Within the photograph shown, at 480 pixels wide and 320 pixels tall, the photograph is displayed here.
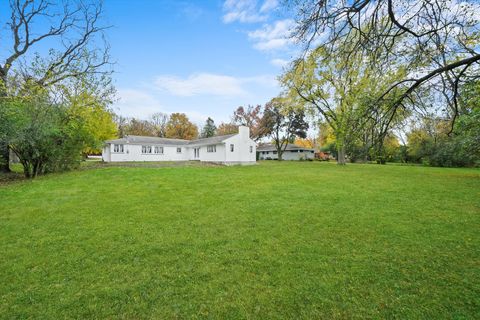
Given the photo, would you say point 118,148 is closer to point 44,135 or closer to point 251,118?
point 44,135

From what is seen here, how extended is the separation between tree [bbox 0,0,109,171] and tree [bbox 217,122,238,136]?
114ft

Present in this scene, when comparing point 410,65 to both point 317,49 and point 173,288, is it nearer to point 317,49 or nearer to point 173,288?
point 317,49

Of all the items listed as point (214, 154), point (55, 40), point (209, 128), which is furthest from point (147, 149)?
point (209, 128)

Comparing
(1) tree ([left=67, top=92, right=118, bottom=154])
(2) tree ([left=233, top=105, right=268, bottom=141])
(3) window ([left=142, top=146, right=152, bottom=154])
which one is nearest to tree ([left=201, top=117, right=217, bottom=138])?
(2) tree ([left=233, top=105, right=268, bottom=141])

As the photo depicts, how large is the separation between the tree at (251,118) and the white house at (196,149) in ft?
46.0

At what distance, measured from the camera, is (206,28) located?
10.3 metres

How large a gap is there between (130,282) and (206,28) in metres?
11.1

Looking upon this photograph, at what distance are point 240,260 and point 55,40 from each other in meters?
20.4

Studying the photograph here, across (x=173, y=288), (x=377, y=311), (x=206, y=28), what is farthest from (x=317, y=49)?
(x=206, y=28)

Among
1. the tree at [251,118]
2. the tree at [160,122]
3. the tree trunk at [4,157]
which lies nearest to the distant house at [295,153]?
the tree at [251,118]

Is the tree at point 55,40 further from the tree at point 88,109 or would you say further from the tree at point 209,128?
the tree at point 209,128

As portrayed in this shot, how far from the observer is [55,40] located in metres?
15.0

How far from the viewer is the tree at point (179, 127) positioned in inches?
1873

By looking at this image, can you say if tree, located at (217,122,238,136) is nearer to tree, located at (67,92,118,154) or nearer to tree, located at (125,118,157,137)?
tree, located at (125,118,157,137)
